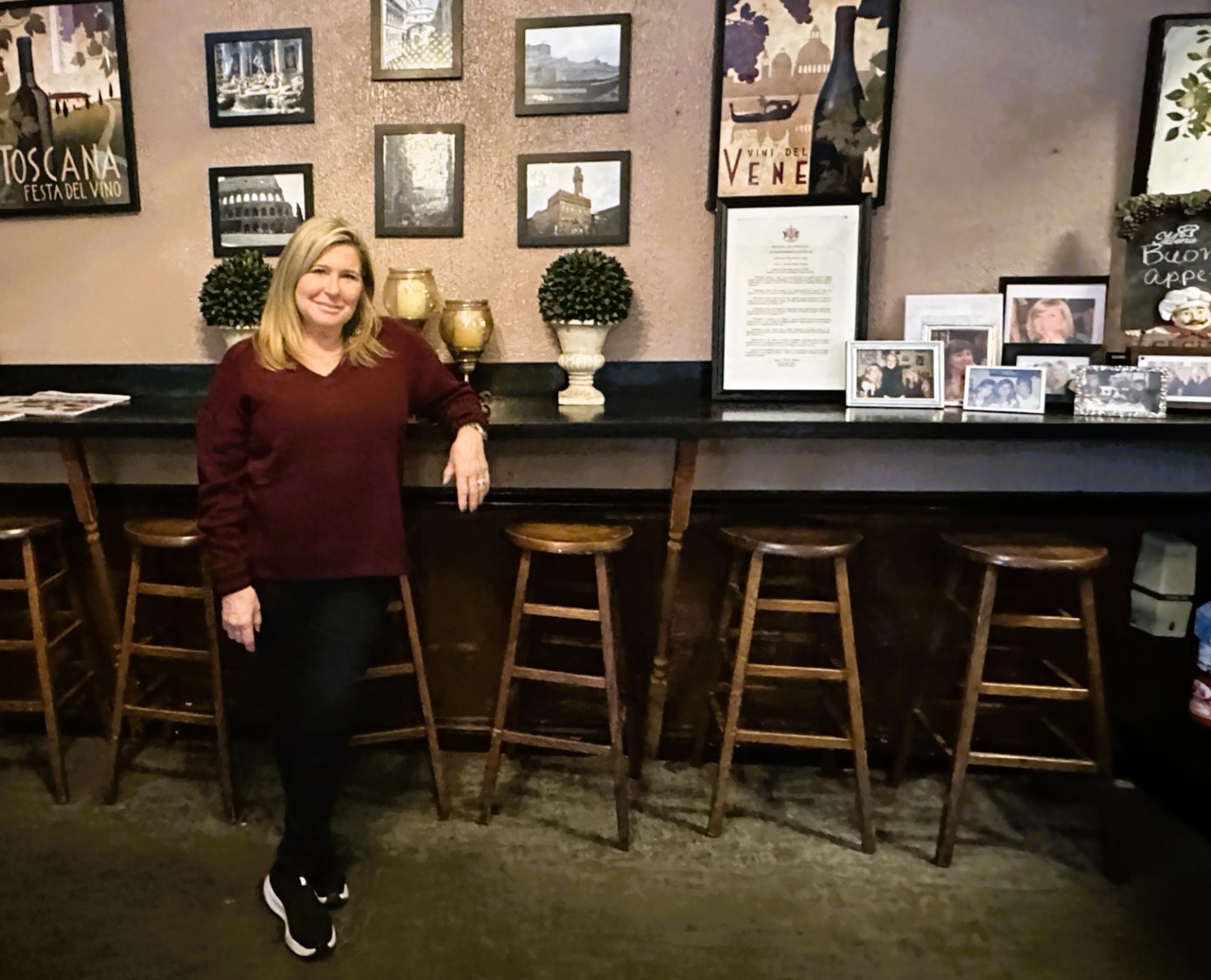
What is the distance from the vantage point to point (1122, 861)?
6.30 ft

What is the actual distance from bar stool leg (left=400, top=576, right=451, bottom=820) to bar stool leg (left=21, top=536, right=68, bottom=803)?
0.87m

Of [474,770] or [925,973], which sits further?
[474,770]

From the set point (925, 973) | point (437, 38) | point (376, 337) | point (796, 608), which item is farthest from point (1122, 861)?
point (437, 38)

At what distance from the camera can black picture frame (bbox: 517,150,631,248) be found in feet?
7.25

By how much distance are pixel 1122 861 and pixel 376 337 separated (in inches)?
75.5

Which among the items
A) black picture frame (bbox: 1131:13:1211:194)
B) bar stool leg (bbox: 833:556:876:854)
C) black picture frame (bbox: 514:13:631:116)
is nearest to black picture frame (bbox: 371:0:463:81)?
black picture frame (bbox: 514:13:631:116)

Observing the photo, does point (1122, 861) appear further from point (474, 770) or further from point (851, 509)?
point (474, 770)

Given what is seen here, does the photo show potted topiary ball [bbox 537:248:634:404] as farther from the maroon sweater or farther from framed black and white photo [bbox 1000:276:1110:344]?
framed black and white photo [bbox 1000:276:1110:344]

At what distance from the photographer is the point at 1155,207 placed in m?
2.05

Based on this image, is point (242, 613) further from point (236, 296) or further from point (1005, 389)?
point (1005, 389)

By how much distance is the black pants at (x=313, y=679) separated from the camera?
170 centimetres

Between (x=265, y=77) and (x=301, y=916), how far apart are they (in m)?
1.95

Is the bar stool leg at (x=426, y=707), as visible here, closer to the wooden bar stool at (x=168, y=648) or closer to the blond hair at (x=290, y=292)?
the wooden bar stool at (x=168, y=648)

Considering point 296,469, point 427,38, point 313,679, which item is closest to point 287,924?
point 313,679
